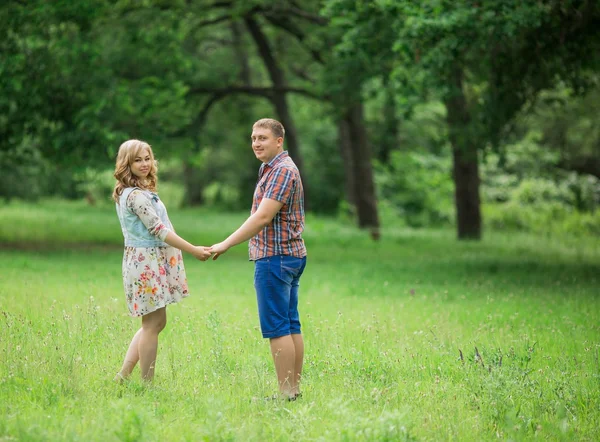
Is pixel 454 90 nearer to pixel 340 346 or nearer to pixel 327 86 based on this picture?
pixel 327 86

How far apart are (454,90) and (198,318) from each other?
8.45m

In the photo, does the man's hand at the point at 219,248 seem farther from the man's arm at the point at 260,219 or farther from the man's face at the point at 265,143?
the man's face at the point at 265,143

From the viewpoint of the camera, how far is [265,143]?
6.20 metres

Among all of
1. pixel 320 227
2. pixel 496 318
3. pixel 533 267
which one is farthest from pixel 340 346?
pixel 320 227

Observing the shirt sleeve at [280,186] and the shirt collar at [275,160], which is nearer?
the shirt sleeve at [280,186]

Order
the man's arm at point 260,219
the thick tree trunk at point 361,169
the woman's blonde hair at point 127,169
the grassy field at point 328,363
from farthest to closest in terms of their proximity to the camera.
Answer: the thick tree trunk at point 361,169, the woman's blonde hair at point 127,169, the man's arm at point 260,219, the grassy field at point 328,363

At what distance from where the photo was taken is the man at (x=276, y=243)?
6090 mm

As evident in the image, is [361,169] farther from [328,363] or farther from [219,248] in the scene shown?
[219,248]

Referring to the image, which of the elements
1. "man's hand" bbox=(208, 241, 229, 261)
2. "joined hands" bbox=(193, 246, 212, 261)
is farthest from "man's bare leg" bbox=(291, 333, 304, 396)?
"joined hands" bbox=(193, 246, 212, 261)

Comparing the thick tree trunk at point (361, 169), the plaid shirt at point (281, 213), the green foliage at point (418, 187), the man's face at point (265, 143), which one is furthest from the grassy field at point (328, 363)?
the green foliage at point (418, 187)

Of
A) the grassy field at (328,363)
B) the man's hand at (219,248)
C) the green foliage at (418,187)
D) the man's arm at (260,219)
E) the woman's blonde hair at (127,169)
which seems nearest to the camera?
the grassy field at (328,363)

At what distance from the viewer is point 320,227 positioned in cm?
2592

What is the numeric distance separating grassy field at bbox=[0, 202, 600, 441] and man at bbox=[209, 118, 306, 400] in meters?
0.44

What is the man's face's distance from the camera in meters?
6.20
